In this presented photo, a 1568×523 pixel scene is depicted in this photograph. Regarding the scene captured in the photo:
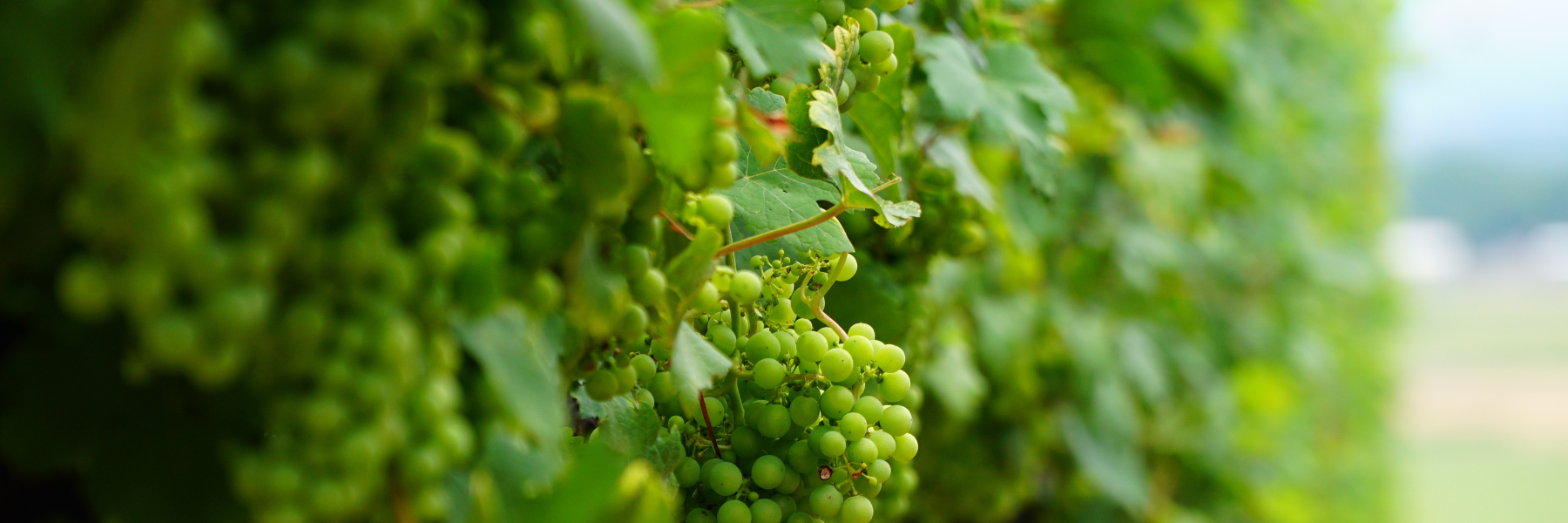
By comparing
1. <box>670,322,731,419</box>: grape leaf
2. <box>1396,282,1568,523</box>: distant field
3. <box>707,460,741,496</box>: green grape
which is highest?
<box>670,322,731,419</box>: grape leaf

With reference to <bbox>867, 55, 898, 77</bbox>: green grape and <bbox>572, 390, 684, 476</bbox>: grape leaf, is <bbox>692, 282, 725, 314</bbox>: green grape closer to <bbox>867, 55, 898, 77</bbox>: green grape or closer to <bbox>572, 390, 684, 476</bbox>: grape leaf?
<bbox>572, 390, 684, 476</bbox>: grape leaf

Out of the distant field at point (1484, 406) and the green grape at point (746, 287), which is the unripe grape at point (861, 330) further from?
the distant field at point (1484, 406)

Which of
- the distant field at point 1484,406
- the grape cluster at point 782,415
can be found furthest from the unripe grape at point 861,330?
the distant field at point 1484,406

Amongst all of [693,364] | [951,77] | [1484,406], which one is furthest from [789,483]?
[1484,406]

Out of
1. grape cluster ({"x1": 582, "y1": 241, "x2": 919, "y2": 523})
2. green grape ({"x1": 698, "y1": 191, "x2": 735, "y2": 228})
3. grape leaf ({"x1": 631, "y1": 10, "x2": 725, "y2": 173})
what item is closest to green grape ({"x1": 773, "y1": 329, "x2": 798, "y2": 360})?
grape cluster ({"x1": 582, "y1": 241, "x2": 919, "y2": 523})

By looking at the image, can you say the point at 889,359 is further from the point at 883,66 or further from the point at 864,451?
the point at 883,66

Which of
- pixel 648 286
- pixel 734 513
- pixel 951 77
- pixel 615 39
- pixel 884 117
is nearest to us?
pixel 615 39

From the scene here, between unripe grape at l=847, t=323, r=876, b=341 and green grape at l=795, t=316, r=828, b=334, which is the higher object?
unripe grape at l=847, t=323, r=876, b=341
